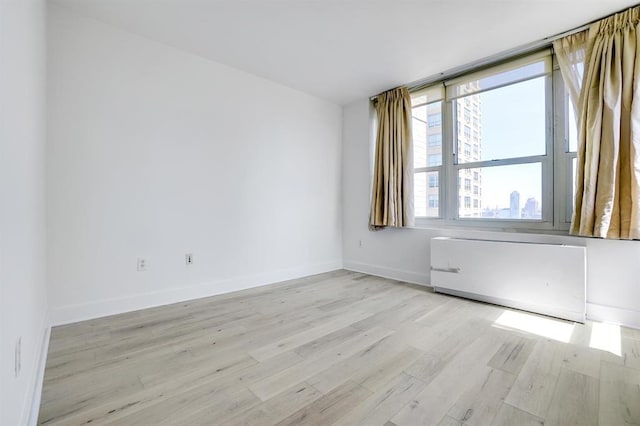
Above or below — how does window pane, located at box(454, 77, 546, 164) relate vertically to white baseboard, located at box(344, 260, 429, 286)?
above

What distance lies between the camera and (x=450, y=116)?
134 inches

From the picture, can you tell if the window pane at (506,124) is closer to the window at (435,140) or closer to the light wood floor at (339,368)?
the window at (435,140)

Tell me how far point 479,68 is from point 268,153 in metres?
2.58

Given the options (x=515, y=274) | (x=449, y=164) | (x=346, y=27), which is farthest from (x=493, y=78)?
(x=515, y=274)

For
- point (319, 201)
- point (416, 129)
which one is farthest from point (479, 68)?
point (319, 201)

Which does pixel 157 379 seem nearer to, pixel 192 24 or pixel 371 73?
pixel 192 24

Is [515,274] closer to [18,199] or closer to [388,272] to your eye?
[388,272]

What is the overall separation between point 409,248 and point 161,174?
2940mm

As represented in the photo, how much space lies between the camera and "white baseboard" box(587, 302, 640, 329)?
2242 mm

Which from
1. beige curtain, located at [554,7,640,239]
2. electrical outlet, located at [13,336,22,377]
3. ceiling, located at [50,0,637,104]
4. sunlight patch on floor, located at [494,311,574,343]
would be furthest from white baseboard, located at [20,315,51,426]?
beige curtain, located at [554,7,640,239]

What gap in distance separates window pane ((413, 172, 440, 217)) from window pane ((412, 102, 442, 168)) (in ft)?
0.50

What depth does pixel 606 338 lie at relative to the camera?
205 cm

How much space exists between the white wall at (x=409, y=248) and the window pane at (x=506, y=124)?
876mm

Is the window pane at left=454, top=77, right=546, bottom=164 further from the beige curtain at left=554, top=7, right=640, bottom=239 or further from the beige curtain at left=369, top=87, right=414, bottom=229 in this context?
the beige curtain at left=369, top=87, right=414, bottom=229
